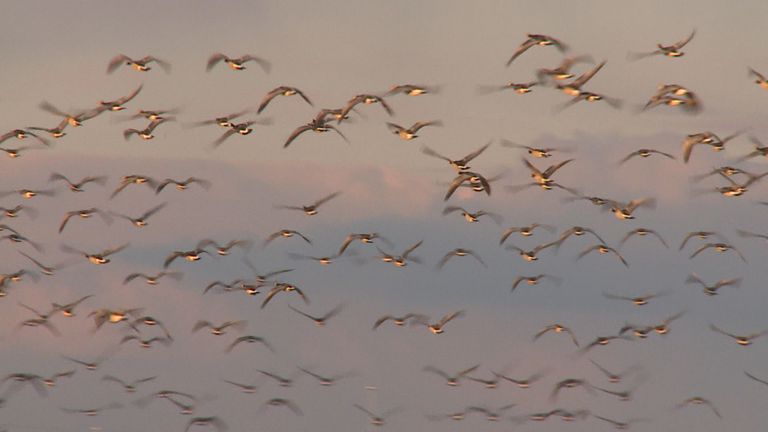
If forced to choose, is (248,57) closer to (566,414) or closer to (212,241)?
(212,241)

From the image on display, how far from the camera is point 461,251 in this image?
112m

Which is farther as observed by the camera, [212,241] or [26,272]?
[26,272]

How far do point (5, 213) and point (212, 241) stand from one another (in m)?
14.8

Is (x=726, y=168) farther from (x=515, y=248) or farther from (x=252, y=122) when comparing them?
(x=252, y=122)

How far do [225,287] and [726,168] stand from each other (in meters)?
28.1

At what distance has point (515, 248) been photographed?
115062 millimetres

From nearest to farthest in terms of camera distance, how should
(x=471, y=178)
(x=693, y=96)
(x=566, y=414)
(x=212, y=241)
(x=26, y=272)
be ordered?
(x=693, y=96), (x=471, y=178), (x=212, y=241), (x=26, y=272), (x=566, y=414)

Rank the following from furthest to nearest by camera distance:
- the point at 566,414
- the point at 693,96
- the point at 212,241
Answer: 1. the point at 566,414
2. the point at 212,241
3. the point at 693,96

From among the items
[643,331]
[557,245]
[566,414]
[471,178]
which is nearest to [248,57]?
[471,178]

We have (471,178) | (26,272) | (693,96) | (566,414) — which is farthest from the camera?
(566,414)

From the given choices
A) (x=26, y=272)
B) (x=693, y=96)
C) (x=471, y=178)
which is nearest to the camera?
(x=693, y=96)

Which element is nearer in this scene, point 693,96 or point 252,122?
point 693,96

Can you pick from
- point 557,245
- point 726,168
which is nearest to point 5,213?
point 557,245

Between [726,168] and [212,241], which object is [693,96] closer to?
[726,168]
